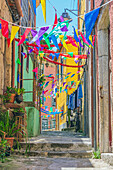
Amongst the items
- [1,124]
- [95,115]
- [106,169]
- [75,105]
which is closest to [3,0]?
[1,124]

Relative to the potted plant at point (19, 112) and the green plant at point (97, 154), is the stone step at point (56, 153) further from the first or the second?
the potted plant at point (19, 112)

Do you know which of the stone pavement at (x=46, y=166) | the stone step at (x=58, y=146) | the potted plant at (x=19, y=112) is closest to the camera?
the stone pavement at (x=46, y=166)

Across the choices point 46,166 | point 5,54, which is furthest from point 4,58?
point 46,166

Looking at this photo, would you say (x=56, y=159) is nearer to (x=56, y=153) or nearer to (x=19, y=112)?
(x=56, y=153)

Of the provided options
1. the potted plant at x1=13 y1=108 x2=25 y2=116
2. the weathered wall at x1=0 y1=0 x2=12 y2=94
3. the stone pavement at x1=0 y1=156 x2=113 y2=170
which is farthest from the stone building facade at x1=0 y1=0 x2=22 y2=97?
the stone pavement at x1=0 y1=156 x2=113 y2=170

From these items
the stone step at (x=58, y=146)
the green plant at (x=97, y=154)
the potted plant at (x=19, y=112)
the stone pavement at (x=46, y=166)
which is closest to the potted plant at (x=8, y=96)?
the potted plant at (x=19, y=112)

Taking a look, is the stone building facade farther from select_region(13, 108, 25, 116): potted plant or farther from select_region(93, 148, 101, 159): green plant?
select_region(93, 148, 101, 159): green plant

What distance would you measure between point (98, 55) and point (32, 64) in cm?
819

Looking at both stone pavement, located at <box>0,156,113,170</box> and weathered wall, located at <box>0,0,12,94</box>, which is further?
weathered wall, located at <box>0,0,12,94</box>

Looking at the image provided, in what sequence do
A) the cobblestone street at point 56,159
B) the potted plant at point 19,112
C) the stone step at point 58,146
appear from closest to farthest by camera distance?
the cobblestone street at point 56,159 < the stone step at point 58,146 < the potted plant at point 19,112

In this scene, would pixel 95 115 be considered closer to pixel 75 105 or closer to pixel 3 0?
pixel 3 0

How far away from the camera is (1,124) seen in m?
6.01

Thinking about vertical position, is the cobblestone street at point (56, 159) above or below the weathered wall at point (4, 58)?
below

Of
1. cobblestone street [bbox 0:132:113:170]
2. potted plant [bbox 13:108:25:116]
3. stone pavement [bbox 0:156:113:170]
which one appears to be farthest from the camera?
Answer: potted plant [bbox 13:108:25:116]
